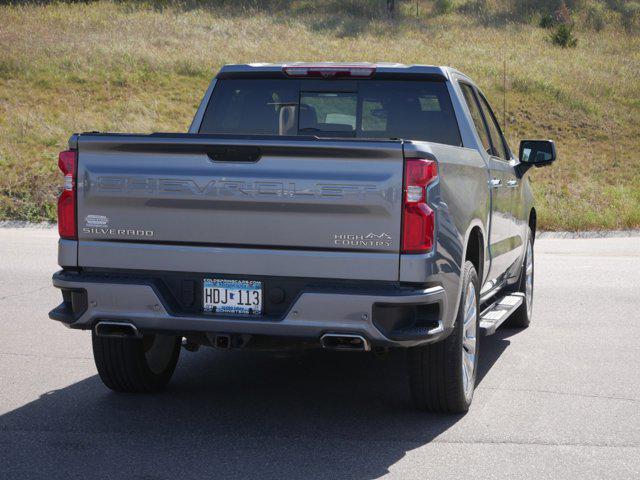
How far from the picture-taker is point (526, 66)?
125 ft

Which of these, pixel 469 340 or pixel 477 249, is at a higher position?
pixel 477 249

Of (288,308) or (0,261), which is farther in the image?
(0,261)

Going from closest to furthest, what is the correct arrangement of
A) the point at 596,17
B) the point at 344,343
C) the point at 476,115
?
1. the point at 344,343
2. the point at 476,115
3. the point at 596,17

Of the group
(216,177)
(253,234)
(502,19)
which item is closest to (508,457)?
(253,234)

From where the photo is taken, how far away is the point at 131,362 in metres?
5.98

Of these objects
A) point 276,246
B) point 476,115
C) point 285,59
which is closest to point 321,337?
point 276,246

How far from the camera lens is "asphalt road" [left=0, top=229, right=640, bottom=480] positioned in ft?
15.6

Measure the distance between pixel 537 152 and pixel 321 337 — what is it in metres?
3.58

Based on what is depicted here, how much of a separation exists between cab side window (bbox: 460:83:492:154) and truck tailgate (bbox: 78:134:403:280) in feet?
7.71

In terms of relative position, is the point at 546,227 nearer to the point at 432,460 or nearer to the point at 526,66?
the point at 432,460

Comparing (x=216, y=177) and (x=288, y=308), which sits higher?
(x=216, y=177)

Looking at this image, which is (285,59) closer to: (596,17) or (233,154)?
(596,17)

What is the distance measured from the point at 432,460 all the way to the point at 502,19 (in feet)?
158

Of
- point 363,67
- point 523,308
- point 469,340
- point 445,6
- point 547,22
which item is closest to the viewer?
point 469,340
